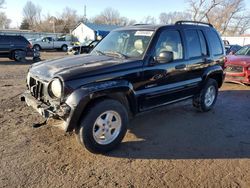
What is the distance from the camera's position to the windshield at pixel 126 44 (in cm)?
496

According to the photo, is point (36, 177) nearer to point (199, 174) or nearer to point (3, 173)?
point (3, 173)

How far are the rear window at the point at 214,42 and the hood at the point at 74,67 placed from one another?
2763mm

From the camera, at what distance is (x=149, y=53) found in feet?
15.9

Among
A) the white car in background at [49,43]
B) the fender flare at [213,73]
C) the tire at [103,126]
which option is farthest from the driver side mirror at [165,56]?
the white car in background at [49,43]

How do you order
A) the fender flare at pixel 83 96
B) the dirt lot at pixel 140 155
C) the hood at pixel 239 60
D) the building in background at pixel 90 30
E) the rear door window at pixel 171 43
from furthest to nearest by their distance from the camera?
the building in background at pixel 90 30 → the hood at pixel 239 60 → the rear door window at pixel 171 43 → the fender flare at pixel 83 96 → the dirt lot at pixel 140 155

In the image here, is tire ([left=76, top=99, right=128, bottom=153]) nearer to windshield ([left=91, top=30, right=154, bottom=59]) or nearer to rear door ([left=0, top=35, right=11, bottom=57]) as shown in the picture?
windshield ([left=91, top=30, right=154, bottom=59])

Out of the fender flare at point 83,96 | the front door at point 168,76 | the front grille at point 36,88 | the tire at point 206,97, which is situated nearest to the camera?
the fender flare at point 83,96

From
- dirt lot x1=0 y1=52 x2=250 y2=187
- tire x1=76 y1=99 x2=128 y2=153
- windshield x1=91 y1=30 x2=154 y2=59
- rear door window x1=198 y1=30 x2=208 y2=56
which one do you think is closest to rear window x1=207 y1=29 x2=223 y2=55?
rear door window x1=198 y1=30 x2=208 y2=56

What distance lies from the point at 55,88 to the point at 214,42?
4179mm

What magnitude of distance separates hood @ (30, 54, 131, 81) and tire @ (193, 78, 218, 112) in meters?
2.55

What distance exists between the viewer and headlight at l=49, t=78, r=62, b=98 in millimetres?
3968

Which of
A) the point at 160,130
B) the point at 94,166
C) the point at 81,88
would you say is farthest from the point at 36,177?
the point at 160,130

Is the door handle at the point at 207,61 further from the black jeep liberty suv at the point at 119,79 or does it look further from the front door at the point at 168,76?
the front door at the point at 168,76

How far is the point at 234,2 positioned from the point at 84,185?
62141mm
